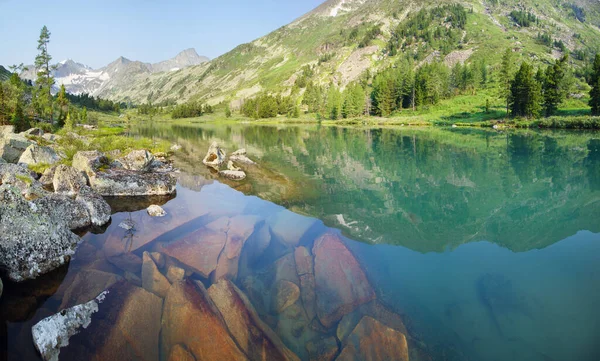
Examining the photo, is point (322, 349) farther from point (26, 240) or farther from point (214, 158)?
point (214, 158)

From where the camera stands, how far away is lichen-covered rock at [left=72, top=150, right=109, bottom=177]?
2055 centimetres

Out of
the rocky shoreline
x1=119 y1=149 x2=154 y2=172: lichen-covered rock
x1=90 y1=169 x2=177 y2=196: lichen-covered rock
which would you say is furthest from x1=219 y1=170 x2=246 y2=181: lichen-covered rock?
x1=119 y1=149 x2=154 y2=172: lichen-covered rock

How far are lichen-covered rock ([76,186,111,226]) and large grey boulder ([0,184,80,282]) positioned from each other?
149 inches

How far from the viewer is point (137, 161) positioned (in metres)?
27.0

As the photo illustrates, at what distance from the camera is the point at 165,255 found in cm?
1162

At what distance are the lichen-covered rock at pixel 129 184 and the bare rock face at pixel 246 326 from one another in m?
14.6

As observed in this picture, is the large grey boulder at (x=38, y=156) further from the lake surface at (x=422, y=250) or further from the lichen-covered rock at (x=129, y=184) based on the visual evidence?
the lake surface at (x=422, y=250)

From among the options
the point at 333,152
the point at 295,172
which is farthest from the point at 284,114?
the point at 295,172

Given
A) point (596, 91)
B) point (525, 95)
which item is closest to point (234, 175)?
point (525, 95)

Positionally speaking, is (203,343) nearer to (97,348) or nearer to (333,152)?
(97,348)

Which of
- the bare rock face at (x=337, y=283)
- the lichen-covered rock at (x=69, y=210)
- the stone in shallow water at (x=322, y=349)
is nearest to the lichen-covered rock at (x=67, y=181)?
the lichen-covered rock at (x=69, y=210)

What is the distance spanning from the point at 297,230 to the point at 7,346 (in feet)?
34.2

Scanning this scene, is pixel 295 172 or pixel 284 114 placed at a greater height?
pixel 284 114

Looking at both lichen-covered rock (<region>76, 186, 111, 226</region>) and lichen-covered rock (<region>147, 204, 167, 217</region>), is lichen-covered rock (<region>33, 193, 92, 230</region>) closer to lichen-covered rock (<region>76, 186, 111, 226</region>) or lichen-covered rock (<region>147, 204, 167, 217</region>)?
lichen-covered rock (<region>76, 186, 111, 226</region>)
